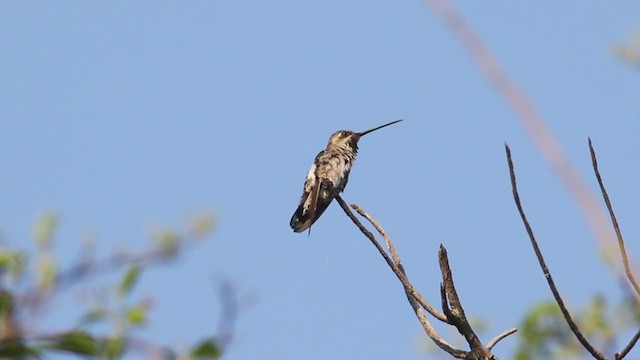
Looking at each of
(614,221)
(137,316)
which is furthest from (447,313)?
(137,316)

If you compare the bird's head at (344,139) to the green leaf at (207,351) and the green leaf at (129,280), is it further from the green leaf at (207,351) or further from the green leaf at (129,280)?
the green leaf at (207,351)

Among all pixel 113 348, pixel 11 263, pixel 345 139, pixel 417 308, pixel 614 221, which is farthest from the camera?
pixel 345 139

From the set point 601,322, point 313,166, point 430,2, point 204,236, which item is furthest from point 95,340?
point 313,166

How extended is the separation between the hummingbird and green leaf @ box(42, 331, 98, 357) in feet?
20.5

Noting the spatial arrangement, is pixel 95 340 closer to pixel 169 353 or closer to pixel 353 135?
pixel 169 353

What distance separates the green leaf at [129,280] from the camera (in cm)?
303

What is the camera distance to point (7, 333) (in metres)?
2.30

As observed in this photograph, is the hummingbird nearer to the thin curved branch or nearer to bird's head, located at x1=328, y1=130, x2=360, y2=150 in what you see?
bird's head, located at x1=328, y1=130, x2=360, y2=150

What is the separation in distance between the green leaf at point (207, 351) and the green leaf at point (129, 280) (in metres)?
0.40

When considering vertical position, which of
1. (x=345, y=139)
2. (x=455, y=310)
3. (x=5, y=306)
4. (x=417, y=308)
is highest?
(x=345, y=139)

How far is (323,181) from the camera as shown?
9.52 meters

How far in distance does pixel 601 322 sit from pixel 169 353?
16.7ft

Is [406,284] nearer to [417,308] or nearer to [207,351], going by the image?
[417,308]

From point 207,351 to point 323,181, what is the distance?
6858 mm
